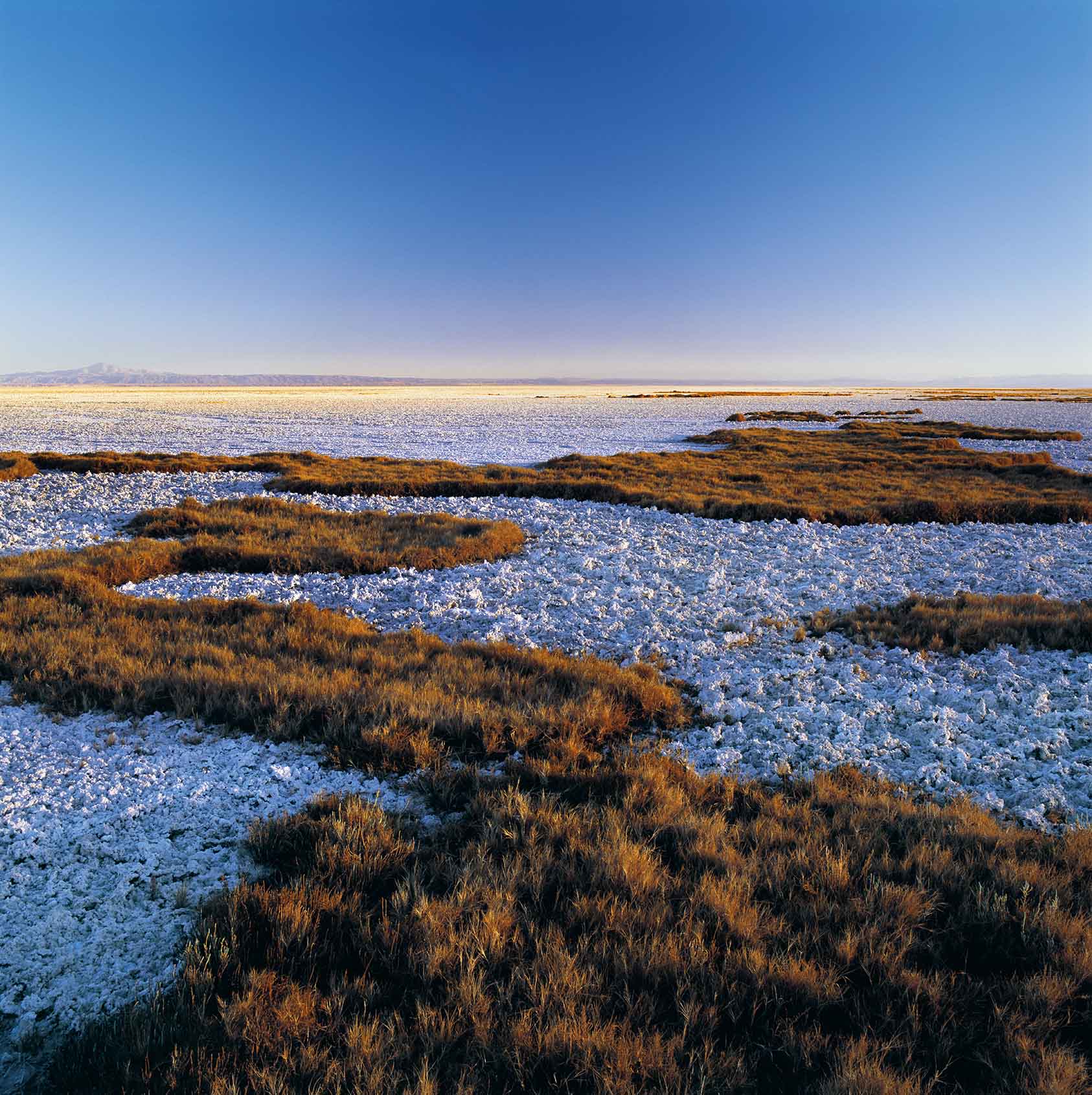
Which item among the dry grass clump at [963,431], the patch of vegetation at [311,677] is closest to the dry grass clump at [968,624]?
the patch of vegetation at [311,677]

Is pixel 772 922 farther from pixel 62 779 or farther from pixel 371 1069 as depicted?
pixel 62 779

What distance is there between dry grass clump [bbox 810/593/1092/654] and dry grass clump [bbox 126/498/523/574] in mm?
7831

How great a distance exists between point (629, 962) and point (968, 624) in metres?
8.57

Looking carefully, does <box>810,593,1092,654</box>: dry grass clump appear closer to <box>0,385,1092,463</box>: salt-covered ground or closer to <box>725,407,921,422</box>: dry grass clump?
<box>0,385,1092,463</box>: salt-covered ground

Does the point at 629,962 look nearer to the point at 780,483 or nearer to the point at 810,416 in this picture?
the point at 780,483

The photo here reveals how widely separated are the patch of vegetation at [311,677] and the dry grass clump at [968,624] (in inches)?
160

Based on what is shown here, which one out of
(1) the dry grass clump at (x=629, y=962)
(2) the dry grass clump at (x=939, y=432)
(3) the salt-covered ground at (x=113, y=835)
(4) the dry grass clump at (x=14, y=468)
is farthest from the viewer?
(2) the dry grass clump at (x=939, y=432)

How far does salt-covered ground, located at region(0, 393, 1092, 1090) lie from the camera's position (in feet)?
13.9

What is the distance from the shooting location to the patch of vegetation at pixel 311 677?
650cm

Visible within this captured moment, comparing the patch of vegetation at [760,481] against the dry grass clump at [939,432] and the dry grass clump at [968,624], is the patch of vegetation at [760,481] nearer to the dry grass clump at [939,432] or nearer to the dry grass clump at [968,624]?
the dry grass clump at [968,624]

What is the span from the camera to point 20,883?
4340 mm

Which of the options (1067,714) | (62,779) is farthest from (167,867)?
(1067,714)

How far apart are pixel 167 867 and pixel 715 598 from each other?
9367 mm

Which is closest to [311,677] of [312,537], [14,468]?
[312,537]
